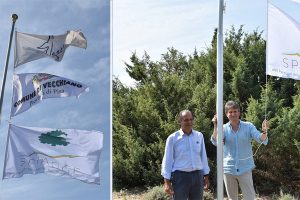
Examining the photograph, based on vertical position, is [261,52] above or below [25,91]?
above

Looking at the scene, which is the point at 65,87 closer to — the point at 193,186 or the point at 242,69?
the point at 193,186

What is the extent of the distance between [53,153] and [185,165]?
231cm

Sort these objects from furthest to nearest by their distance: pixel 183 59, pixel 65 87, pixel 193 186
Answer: pixel 183 59
pixel 65 87
pixel 193 186

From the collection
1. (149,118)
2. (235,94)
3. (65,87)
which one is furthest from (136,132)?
(65,87)

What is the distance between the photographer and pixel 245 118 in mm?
11734

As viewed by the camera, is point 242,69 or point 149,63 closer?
point 242,69

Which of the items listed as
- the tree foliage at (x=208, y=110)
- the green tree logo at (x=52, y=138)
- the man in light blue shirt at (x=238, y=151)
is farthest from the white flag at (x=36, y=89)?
the tree foliage at (x=208, y=110)

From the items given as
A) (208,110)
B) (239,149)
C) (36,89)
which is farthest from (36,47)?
(208,110)

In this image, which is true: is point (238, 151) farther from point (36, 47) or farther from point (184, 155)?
point (36, 47)

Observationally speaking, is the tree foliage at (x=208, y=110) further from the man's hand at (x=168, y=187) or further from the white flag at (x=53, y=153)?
the man's hand at (x=168, y=187)

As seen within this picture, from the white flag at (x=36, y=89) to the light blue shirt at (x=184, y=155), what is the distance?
2.22 meters

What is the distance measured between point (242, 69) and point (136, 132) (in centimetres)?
335

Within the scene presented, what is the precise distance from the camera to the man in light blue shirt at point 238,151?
273 inches

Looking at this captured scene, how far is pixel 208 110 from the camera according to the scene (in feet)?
40.2
